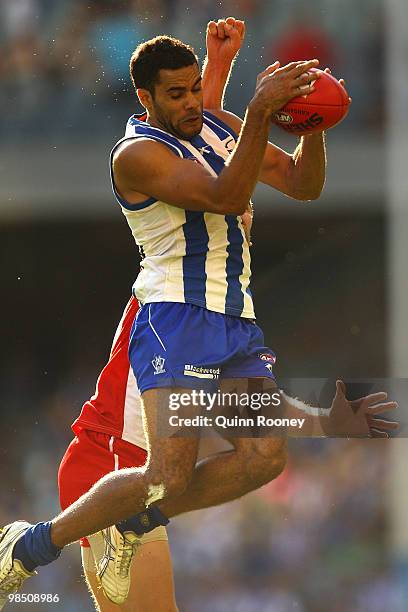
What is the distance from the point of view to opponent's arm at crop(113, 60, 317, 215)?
4383 millimetres

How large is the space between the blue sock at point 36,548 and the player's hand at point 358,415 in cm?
113

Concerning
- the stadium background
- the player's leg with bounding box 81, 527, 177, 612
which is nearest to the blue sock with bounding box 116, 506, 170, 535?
the player's leg with bounding box 81, 527, 177, 612

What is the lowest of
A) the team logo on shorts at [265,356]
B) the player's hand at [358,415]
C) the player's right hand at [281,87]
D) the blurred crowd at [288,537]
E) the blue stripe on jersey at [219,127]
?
the blurred crowd at [288,537]

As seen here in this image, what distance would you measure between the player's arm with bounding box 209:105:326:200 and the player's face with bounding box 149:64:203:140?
0.32 m

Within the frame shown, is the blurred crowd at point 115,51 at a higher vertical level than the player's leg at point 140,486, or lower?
higher

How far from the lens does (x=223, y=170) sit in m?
4.45

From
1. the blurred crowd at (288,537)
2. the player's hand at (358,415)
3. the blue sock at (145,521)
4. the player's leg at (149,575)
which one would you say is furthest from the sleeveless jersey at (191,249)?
the blurred crowd at (288,537)

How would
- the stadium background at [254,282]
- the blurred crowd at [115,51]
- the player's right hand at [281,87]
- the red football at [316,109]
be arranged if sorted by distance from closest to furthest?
1. the player's right hand at [281,87]
2. the red football at [316,109]
3. the blurred crowd at [115,51]
4. the stadium background at [254,282]

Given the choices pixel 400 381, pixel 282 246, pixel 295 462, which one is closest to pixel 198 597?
pixel 295 462

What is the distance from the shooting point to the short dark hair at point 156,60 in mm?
4699

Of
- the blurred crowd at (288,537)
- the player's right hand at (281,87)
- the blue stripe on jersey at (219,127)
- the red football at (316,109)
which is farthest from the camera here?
the blurred crowd at (288,537)

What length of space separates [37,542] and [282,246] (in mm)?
6295

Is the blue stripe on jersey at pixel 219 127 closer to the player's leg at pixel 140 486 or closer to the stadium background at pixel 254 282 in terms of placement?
the player's leg at pixel 140 486

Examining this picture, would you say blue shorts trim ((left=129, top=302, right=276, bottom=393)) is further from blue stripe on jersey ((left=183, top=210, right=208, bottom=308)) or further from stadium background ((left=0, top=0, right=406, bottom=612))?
stadium background ((left=0, top=0, right=406, bottom=612))
